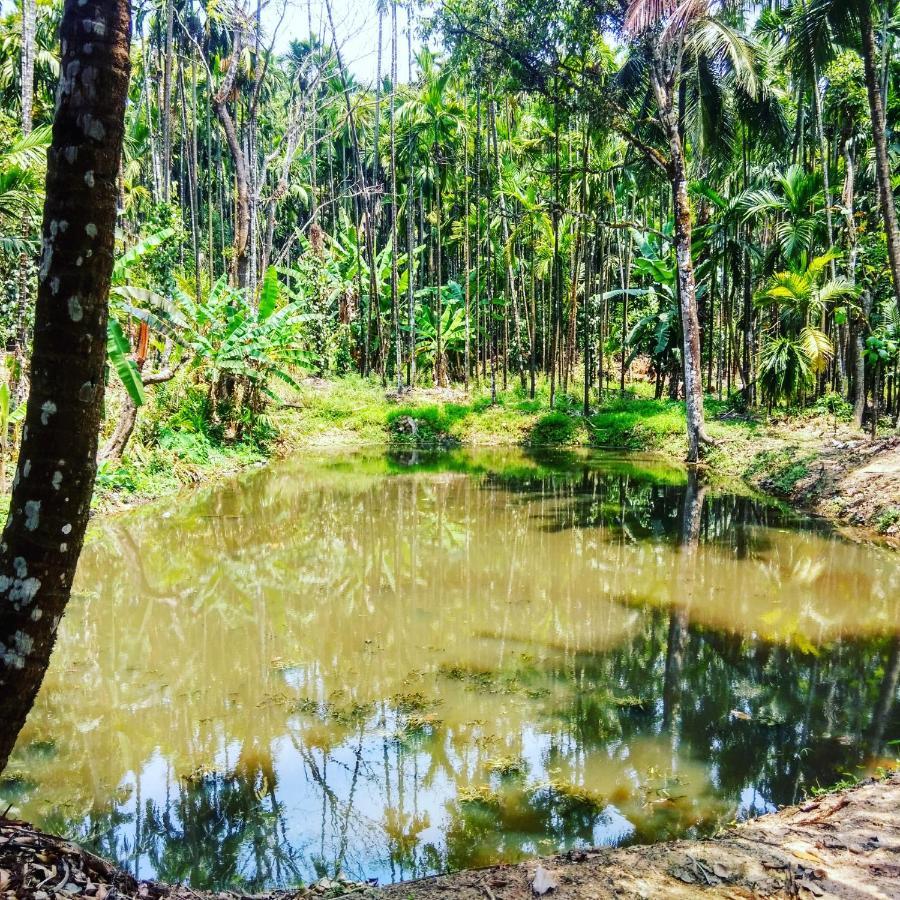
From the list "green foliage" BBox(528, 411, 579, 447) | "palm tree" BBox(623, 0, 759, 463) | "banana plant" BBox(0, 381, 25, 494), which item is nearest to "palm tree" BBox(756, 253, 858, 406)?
"palm tree" BBox(623, 0, 759, 463)

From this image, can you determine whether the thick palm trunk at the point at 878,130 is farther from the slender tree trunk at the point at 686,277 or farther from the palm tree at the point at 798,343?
the slender tree trunk at the point at 686,277

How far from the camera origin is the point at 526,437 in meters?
21.3

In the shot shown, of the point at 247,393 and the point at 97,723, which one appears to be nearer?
the point at 97,723

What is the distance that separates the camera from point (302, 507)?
497 inches

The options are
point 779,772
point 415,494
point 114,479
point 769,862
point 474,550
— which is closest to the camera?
point 769,862

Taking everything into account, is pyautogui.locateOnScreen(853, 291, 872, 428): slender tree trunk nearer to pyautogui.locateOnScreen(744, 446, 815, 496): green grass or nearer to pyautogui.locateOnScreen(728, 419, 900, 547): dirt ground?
pyautogui.locateOnScreen(728, 419, 900, 547): dirt ground

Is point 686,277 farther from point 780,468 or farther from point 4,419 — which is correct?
point 4,419

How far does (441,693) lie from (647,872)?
101 inches

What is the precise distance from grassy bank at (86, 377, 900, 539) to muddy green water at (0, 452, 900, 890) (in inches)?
64.2

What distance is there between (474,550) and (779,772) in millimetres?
5583

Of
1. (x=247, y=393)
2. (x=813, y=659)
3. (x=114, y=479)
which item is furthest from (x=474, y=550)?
(x=247, y=393)

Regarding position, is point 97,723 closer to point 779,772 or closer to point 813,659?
point 779,772

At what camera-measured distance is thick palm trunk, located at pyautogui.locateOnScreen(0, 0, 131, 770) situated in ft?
7.61

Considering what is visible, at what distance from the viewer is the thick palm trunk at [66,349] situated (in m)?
2.32
